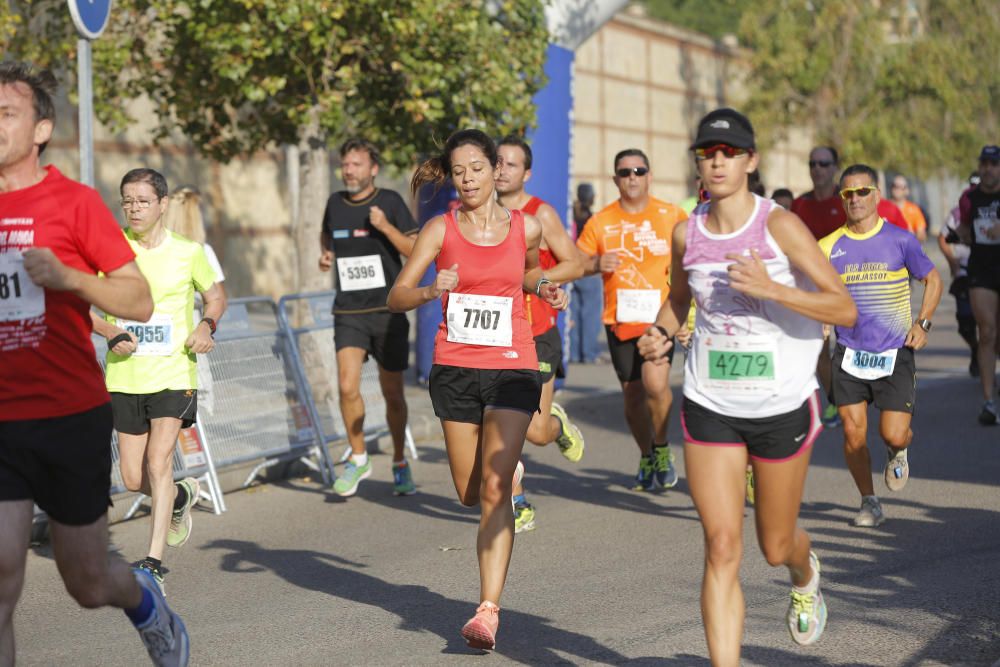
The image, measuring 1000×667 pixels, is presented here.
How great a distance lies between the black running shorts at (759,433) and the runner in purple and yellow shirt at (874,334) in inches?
125

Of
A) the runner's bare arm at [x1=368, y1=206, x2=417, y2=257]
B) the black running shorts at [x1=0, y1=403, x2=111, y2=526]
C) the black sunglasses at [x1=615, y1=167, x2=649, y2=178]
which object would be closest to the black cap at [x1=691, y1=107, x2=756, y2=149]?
the black running shorts at [x1=0, y1=403, x2=111, y2=526]

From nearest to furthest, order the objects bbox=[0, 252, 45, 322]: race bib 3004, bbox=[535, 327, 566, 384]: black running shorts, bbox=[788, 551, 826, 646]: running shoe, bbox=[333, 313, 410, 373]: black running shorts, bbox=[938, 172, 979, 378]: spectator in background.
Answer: bbox=[0, 252, 45, 322]: race bib 3004, bbox=[788, 551, 826, 646]: running shoe, bbox=[535, 327, 566, 384]: black running shorts, bbox=[333, 313, 410, 373]: black running shorts, bbox=[938, 172, 979, 378]: spectator in background

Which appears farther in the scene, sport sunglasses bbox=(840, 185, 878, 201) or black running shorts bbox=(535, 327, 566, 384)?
black running shorts bbox=(535, 327, 566, 384)

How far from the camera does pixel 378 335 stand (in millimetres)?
9422

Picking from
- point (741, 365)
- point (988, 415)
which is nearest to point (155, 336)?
point (741, 365)

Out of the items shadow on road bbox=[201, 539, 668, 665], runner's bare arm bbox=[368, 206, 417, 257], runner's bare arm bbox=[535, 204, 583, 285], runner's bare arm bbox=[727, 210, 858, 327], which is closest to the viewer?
runner's bare arm bbox=[727, 210, 858, 327]

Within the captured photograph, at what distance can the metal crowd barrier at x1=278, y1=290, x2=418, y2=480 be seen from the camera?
10305 mm

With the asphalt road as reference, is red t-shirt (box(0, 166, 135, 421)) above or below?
above

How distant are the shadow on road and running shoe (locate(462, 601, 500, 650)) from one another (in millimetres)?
131

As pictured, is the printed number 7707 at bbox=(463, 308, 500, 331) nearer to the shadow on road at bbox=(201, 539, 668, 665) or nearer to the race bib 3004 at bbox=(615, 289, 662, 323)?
the shadow on road at bbox=(201, 539, 668, 665)

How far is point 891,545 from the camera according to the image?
7.46 m

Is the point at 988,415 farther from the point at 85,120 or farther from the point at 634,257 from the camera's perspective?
the point at 85,120

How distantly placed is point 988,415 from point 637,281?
3.92 m

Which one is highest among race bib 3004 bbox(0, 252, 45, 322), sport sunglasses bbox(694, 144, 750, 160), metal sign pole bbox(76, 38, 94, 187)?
metal sign pole bbox(76, 38, 94, 187)
